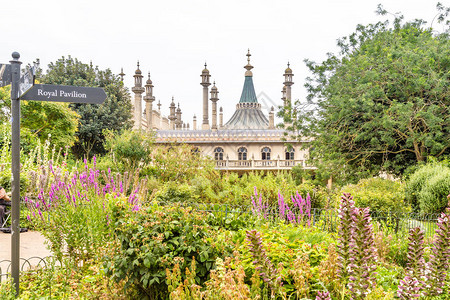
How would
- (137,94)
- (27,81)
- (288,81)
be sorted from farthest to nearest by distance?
(288,81) → (137,94) → (27,81)

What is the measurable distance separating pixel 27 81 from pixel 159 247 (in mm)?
2111

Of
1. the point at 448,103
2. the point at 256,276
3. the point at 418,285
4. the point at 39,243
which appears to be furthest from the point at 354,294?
the point at 448,103

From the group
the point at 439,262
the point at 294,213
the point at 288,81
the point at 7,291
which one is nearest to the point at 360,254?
the point at 439,262

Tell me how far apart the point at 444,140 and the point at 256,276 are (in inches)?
437

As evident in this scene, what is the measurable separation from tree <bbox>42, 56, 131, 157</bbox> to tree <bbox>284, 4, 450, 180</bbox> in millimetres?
14872

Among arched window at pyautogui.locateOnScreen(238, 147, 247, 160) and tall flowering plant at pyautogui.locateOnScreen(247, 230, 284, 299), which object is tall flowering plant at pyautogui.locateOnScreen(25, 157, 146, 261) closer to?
tall flowering plant at pyautogui.locateOnScreen(247, 230, 284, 299)

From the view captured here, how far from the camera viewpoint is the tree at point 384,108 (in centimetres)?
1228

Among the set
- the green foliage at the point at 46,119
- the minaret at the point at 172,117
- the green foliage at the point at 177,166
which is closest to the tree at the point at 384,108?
the green foliage at the point at 177,166

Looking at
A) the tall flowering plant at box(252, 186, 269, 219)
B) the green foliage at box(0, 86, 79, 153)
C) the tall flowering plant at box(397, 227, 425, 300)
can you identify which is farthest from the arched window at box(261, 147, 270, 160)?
the tall flowering plant at box(397, 227, 425, 300)

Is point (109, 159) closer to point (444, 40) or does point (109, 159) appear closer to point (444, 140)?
point (444, 140)

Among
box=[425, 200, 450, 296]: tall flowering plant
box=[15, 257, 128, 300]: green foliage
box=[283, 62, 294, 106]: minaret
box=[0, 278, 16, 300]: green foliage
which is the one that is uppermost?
box=[283, 62, 294, 106]: minaret

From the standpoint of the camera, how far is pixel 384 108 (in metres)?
13.2

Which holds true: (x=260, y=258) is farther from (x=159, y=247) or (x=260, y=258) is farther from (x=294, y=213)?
(x=294, y=213)

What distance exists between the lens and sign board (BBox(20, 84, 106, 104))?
13.8 ft
